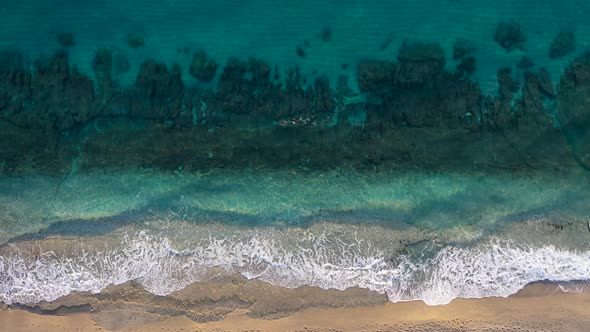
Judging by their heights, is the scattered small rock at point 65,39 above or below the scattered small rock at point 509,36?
below

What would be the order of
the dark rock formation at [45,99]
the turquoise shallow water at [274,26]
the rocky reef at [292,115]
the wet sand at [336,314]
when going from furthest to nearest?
1. the turquoise shallow water at [274,26]
2. the dark rock formation at [45,99]
3. the rocky reef at [292,115]
4. the wet sand at [336,314]

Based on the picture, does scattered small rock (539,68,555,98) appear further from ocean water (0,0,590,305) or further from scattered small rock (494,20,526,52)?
scattered small rock (494,20,526,52)

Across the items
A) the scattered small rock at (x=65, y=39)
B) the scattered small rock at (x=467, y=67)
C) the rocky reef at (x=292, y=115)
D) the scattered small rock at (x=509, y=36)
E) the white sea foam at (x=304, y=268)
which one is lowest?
the white sea foam at (x=304, y=268)

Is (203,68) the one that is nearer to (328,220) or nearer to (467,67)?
(328,220)

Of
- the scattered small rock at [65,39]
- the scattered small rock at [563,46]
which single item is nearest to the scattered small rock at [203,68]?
the scattered small rock at [65,39]

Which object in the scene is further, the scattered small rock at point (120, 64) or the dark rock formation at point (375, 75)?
the scattered small rock at point (120, 64)

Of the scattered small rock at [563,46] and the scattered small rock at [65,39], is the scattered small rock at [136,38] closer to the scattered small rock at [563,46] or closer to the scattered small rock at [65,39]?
the scattered small rock at [65,39]

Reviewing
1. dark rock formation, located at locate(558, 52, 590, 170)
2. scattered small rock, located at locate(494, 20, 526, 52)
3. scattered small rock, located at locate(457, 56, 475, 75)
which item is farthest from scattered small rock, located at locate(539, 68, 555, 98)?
scattered small rock, located at locate(457, 56, 475, 75)
